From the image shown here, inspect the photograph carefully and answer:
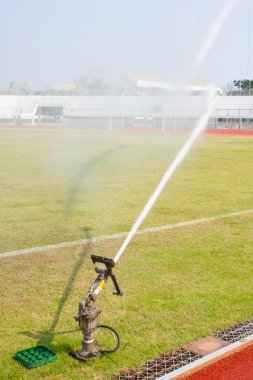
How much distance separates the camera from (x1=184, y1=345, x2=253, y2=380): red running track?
3.50 meters

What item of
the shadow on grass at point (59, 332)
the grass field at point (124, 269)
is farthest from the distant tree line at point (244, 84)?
the shadow on grass at point (59, 332)

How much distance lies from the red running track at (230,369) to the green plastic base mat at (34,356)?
1004mm

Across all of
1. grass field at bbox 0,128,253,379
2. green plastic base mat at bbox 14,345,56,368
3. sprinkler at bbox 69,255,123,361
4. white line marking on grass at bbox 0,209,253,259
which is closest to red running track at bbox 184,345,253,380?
grass field at bbox 0,128,253,379

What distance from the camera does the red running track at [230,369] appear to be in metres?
3.50

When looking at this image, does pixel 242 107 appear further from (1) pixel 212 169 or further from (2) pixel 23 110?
(1) pixel 212 169

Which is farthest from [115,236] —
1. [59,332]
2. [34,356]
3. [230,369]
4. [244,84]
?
[244,84]

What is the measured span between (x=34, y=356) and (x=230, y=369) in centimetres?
142

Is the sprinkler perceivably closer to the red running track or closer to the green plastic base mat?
the green plastic base mat

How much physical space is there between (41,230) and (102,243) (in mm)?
1150

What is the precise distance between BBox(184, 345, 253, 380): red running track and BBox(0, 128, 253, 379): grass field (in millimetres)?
395

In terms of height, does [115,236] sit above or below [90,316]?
below

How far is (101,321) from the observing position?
4.33 meters

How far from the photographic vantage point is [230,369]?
11.9 feet

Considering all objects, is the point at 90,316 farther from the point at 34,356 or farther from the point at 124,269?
the point at 124,269
